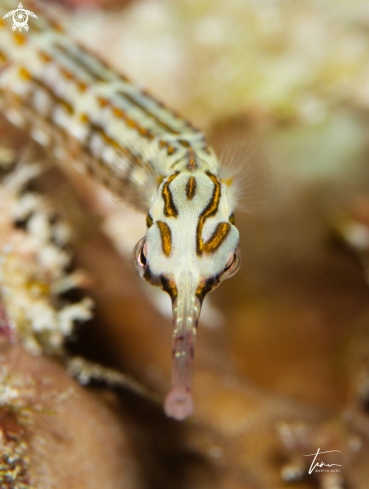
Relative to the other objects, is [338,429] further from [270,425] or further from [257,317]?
[257,317]

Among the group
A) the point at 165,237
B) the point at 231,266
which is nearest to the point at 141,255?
the point at 165,237

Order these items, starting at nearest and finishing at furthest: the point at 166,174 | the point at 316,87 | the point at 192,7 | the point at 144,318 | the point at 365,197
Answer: the point at 166,174
the point at 144,318
the point at 365,197
the point at 316,87
the point at 192,7

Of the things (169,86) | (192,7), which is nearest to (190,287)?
(169,86)

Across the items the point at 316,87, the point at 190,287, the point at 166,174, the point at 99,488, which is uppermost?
the point at 316,87

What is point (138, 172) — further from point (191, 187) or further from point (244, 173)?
point (244, 173)

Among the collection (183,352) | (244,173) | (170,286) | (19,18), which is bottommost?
(183,352)

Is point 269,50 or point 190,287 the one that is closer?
point 190,287
